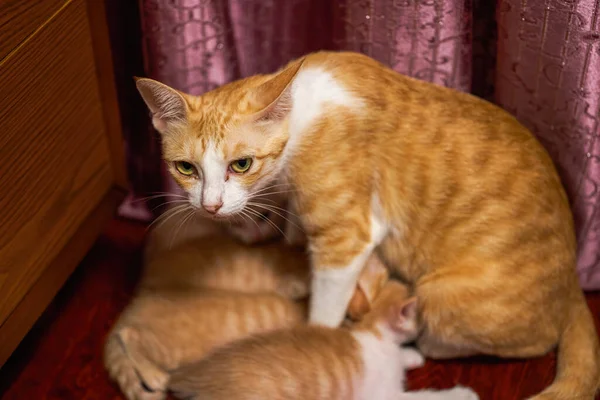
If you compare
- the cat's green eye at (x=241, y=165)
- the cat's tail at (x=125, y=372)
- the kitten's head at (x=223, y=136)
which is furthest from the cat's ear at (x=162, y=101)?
the cat's tail at (x=125, y=372)

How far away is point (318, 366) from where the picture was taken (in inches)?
50.3

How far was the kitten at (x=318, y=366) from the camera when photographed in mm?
1233

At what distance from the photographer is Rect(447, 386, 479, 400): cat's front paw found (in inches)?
54.8

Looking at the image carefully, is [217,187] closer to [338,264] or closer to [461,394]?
[338,264]

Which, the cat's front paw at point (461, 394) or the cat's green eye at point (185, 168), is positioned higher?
the cat's green eye at point (185, 168)

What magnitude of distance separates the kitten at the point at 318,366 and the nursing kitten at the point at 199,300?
6cm

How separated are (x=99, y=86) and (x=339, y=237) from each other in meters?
0.64

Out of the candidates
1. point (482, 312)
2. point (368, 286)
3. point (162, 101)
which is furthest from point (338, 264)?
point (162, 101)

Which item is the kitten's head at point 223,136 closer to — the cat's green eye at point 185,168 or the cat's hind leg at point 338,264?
the cat's green eye at point 185,168

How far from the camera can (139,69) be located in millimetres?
1769

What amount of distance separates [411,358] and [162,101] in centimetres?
75

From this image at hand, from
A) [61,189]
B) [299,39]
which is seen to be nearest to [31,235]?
[61,189]

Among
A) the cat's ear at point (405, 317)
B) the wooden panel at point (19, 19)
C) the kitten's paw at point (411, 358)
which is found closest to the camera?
the wooden panel at point (19, 19)

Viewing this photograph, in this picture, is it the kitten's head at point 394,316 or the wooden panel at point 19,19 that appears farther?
the kitten's head at point 394,316
